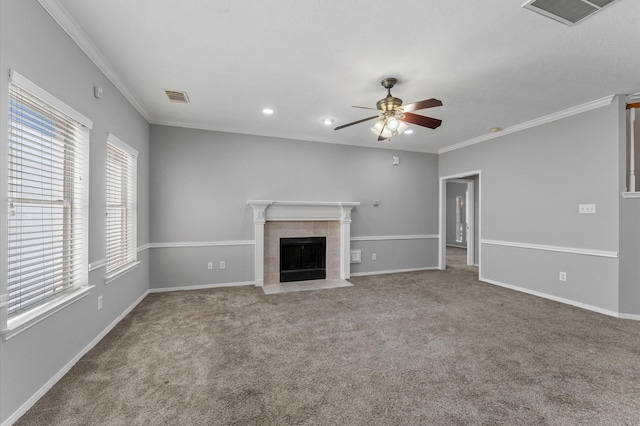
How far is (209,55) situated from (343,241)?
3678 mm

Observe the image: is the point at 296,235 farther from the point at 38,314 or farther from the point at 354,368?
the point at 38,314

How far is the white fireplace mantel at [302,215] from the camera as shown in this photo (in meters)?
4.82

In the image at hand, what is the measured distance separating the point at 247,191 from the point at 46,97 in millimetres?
3046

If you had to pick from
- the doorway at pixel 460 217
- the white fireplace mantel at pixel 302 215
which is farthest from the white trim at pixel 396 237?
the white fireplace mantel at pixel 302 215

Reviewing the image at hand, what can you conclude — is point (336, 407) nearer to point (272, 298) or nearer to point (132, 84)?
point (272, 298)

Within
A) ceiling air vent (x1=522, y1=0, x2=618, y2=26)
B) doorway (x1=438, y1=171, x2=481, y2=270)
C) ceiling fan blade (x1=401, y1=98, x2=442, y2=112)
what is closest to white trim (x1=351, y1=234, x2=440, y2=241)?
doorway (x1=438, y1=171, x2=481, y2=270)

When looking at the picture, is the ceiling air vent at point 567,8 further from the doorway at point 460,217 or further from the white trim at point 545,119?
the doorway at point 460,217

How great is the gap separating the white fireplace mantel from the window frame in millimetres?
1652

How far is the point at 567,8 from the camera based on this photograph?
1953 mm

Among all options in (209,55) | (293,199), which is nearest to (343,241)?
(293,199)

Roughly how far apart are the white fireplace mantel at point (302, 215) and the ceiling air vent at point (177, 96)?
69.4 inches

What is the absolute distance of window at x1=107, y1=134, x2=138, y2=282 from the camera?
3064 millimetres

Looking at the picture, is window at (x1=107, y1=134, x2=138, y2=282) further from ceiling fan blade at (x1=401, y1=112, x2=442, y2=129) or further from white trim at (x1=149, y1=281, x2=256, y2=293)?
ceiling fan blade at (x1=401, y1=112, x2=442, y2=129)

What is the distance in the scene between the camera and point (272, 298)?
4137mm
